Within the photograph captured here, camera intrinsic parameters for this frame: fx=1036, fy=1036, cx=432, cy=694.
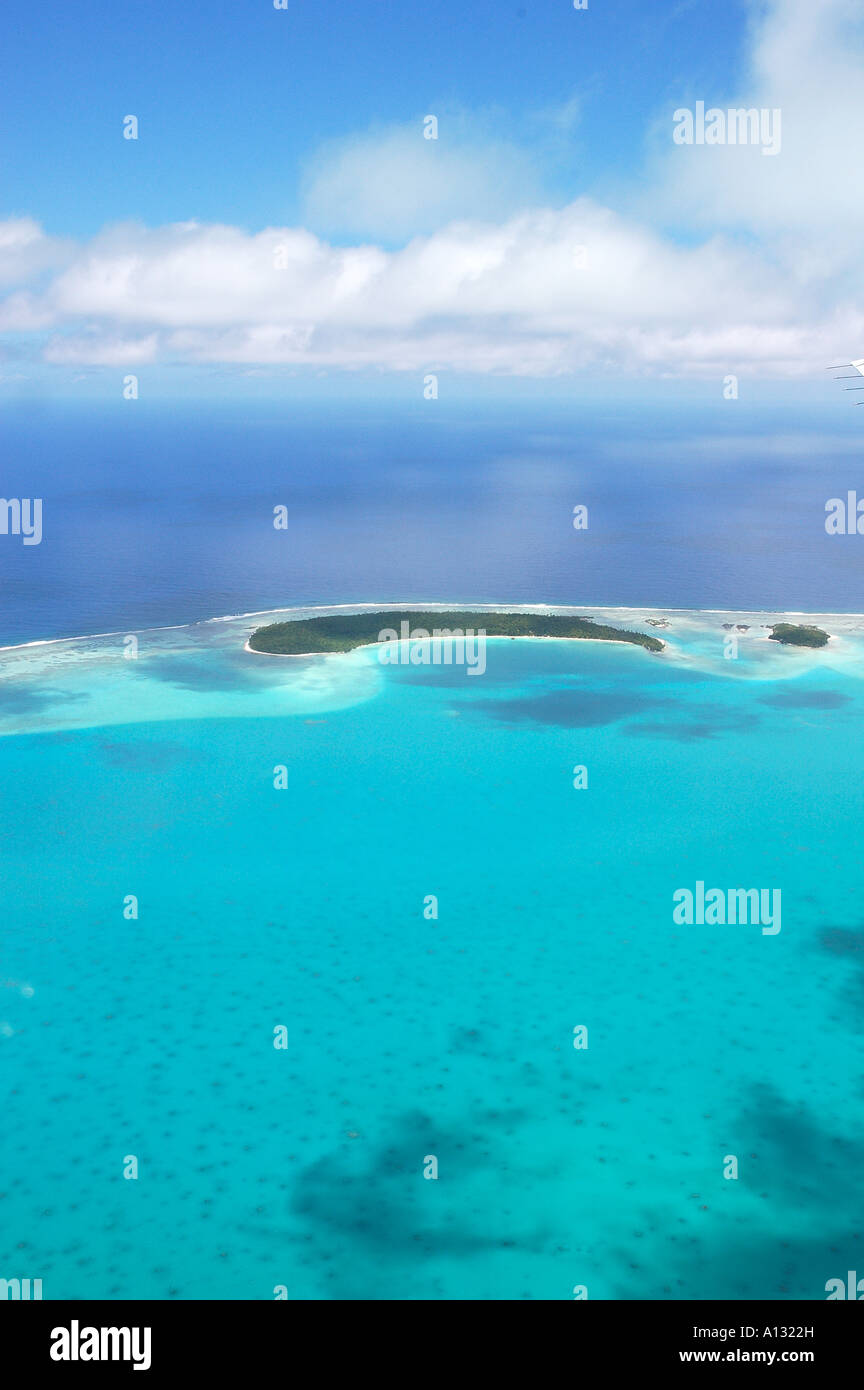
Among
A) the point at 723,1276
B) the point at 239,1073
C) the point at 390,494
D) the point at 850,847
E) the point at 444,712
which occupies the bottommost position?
the point at 723,1276

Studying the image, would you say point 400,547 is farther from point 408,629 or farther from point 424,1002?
point 424,1002

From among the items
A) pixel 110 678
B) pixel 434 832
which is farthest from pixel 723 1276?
pixel 110 678

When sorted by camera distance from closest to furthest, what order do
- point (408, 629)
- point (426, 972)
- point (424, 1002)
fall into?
point (424, 1002) → point (426, 972) → point (408, 629)

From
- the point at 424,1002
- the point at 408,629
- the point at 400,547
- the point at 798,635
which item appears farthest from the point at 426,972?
the point at 400,547

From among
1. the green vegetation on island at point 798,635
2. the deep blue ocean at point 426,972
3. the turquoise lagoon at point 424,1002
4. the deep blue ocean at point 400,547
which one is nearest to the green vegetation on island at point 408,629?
the deep blue ocean at point 426,972

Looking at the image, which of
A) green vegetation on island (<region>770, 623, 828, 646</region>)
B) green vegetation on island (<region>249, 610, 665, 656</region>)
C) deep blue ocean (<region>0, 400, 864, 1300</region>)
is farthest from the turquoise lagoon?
green vegetation on island (<region>770, 623, 828, 646</region>)

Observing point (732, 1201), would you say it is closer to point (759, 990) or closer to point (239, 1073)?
point (759, 990)
